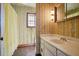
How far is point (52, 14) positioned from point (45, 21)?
7.2 inches

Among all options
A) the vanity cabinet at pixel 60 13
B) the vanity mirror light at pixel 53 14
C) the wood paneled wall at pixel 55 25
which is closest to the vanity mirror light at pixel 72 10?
the wood paneled wall at pixel 55 25

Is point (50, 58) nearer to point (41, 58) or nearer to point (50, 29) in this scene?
point (41, 58)

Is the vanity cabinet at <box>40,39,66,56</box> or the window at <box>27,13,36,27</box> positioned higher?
the window at <box>27,13,36,27</box>

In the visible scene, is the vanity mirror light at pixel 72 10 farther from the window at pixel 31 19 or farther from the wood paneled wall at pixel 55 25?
the window at pixel 31 19

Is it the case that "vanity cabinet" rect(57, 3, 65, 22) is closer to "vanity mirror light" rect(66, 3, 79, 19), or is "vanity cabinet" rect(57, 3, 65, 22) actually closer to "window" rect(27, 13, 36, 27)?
"vanity mirror light" rect(66, 3, 79, 19)

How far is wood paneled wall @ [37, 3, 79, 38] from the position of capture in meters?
1.80

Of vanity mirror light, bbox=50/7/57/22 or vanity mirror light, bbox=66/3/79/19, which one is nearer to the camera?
vanity mirror light, bbox=66/3/79/19

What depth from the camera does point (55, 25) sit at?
2527 millimetres

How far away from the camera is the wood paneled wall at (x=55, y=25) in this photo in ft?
5.89

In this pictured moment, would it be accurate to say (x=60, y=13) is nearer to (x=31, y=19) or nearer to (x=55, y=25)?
(x=55, y=25)

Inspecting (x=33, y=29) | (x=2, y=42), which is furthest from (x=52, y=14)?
(x=2, y=42)

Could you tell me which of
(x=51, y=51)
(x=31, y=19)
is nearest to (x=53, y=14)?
(x=31, y=19)

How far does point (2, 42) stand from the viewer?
6.12 feet

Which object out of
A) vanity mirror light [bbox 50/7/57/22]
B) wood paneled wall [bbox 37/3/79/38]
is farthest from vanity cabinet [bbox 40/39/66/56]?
vanity mirror light [bbox 50/7/57/22]
